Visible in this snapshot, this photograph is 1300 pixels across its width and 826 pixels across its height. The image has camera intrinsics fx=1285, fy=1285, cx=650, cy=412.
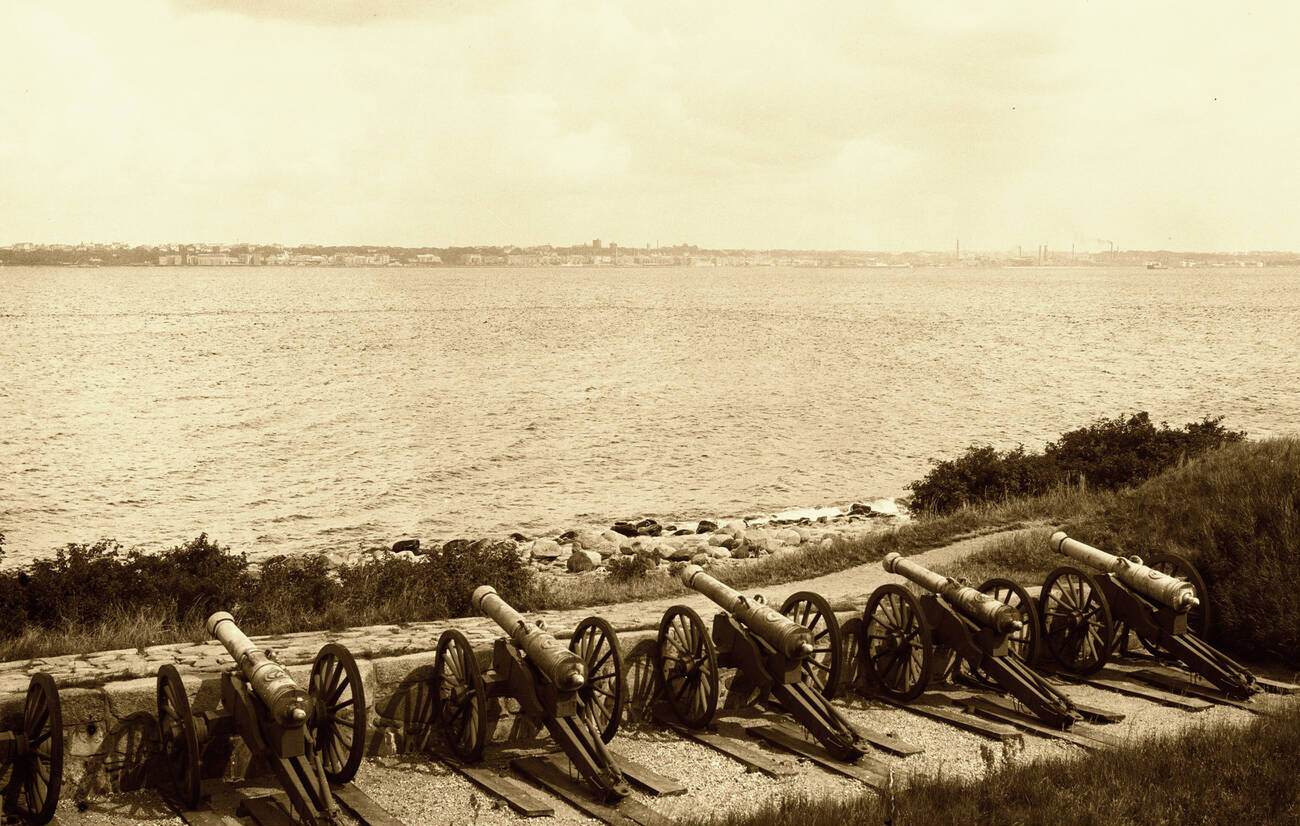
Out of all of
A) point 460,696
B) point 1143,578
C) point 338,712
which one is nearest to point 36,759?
point 338,712

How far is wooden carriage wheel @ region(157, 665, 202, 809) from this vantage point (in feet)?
28.2

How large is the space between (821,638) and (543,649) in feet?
10.2

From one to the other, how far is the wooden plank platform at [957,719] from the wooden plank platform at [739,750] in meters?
1.70

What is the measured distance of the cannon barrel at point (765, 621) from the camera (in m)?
10.6

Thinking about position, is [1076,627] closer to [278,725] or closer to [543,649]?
[543,649]

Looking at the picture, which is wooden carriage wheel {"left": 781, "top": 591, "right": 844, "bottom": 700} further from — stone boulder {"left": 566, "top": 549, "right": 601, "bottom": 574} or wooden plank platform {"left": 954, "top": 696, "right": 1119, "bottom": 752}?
stone boulder {"left": 566, "top": 549, "right": 601, "bottom": 574}

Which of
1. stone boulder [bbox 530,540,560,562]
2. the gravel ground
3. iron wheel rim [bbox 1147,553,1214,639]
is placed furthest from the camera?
stone boulder [bbox 530,540,560,562]

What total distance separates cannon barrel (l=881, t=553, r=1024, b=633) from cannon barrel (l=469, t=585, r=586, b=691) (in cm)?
382

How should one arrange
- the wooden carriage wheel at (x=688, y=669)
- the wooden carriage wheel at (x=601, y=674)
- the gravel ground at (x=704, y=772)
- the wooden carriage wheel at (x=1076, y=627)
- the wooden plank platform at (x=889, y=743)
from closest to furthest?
the gravel ground at (x=704, y=772), the wooden carriage wheel at (x=601, y=674), the wooden plank platform at (x=889, y=743), the wooden carriage wheel at (x=688, y=669), the wooden carriage wheel at (x=1076, y=627)

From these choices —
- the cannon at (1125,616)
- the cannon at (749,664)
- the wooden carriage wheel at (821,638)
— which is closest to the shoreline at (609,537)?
the wooden carriage wheel at (821,638)

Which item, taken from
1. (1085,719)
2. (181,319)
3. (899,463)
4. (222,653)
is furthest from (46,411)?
(181,319)

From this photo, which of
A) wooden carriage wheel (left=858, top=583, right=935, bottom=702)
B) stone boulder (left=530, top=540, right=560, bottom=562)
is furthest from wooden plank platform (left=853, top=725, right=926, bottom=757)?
stone boulder (left=530, top=540, right=560, bottom=562)

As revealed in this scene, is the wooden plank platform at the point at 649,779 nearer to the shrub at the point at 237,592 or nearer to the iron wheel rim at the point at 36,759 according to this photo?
the iron wheel rim at the point at 36,759

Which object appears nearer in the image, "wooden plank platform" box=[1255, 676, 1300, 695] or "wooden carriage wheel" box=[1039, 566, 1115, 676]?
"wooden plank platform" box=[1255, 676, 1300, 695]
